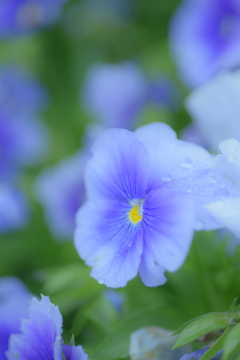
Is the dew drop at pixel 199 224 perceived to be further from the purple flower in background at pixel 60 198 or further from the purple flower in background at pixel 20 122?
the purple flower in background at pixel 20 122

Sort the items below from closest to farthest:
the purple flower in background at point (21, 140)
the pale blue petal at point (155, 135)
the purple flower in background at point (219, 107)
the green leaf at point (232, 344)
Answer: the green leaf at point (232, 344)
the pale blue petal at point (155, 135)
the purple flower in background at point (219, 107)
the purple flower in background at point (21, 140)

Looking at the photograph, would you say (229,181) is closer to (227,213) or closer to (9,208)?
(227,213)

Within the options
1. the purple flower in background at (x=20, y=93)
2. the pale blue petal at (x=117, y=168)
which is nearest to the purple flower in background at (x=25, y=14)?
the purple flower in background at (x=20, y=93)

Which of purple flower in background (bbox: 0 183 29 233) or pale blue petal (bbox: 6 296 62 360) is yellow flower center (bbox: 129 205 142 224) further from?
purple flower in background (bbox: 0 183 29 233)

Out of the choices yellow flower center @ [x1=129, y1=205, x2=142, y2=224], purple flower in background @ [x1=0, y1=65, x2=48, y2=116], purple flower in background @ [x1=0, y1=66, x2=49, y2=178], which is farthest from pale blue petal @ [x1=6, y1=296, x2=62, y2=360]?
purple flower in background @ [x1=0, y1=65, x2=48, y2=116]

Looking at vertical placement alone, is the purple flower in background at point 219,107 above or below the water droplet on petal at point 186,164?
above

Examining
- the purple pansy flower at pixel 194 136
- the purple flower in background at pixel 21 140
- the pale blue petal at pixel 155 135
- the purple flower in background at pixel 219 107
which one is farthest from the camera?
the purple flower in background at pixel 21 140

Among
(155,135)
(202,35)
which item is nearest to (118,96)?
(202,35)
